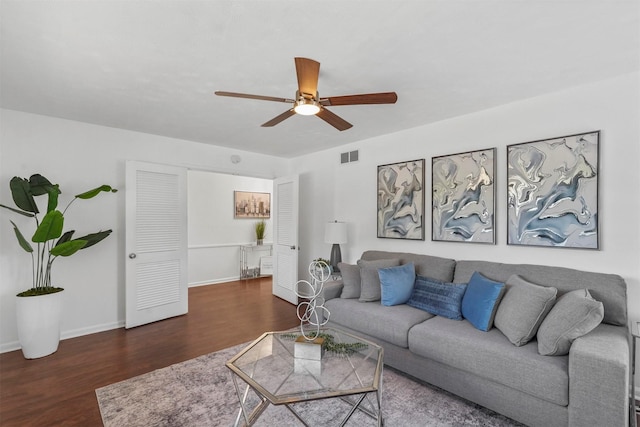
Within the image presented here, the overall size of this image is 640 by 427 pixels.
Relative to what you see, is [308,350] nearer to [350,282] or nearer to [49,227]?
[350,282]

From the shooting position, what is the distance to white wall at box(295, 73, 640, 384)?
2.31 m

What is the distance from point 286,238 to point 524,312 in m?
3.56

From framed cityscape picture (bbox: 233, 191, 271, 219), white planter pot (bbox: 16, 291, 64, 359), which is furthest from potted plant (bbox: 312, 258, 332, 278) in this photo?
framed cityscape picture (bbox: 233, 191, 271, 219)

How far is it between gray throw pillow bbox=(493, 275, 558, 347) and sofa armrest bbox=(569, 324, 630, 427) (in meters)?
0.30

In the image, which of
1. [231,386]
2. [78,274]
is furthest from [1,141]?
[231,386]

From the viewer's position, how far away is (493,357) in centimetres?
205

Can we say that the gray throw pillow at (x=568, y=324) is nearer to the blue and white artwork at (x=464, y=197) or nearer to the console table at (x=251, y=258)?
the blue and white artwork at (x=464, y=197)

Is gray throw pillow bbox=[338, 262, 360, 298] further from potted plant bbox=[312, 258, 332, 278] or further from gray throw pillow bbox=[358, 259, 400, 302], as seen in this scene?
potted plant bbox=[312, 258, 332, 278]

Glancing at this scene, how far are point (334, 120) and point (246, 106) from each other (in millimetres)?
1137

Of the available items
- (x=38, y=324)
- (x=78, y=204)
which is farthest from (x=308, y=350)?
(x=78, y=204)

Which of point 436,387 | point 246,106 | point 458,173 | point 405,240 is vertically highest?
point 246,106

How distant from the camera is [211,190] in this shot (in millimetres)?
6469

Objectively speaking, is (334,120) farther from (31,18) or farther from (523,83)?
(31,18)

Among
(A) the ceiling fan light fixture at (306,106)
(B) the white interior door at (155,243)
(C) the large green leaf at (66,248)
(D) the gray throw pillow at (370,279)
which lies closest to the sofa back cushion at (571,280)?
(D) the gray throw pillow at (370,279)
